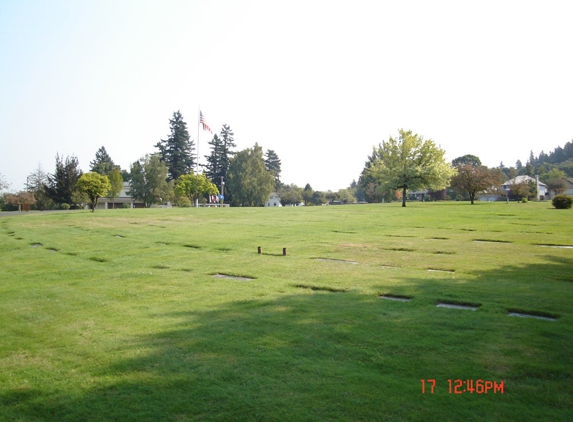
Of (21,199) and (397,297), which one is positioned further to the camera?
(21,199)

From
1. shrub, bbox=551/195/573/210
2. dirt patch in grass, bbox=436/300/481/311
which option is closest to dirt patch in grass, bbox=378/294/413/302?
dirt patch in grass, bbox=436/300/481/311

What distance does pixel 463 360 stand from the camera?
453 centimetres

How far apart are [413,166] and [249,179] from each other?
1749 inches

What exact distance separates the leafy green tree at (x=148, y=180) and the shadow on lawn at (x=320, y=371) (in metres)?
70.9

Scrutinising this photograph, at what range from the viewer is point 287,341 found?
522cm

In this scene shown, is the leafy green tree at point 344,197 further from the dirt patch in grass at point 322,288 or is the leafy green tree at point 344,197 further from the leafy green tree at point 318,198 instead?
the dirt patch in grass at point 322,288

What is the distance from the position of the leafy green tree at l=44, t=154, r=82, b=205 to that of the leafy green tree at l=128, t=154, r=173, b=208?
1300 centimetres

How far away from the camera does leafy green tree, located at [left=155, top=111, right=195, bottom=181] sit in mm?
96562

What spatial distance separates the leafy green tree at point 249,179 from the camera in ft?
288

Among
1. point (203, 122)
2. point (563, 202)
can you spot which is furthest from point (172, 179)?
point (563, 202)

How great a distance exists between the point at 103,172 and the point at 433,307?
101863mm

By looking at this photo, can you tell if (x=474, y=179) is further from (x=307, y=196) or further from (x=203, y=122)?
(x=307, y=196)

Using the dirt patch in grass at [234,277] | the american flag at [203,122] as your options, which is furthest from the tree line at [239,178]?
the dirt patch in grass at [234,277]

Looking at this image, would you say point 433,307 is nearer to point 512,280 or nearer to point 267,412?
point 512,280
